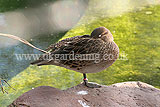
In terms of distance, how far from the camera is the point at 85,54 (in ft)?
7.06

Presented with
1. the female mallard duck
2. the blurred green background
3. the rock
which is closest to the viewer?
the rock

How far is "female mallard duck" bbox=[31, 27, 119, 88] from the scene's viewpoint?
85.0 inches

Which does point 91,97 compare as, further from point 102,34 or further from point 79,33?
point 79,33

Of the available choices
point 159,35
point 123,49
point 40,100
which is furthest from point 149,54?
point 40,100

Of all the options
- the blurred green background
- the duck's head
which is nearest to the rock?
the duck's head

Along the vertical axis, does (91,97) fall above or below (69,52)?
below

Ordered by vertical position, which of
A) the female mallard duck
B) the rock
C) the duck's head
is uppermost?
the duck's head

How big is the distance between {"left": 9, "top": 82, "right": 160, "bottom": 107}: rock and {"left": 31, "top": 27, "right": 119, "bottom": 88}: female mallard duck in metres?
0.23

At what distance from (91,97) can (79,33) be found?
2298 millimetres

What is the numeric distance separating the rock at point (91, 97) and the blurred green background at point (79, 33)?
91cm

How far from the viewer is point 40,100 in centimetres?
204

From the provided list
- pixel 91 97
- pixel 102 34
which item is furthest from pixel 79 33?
pixel 91 97

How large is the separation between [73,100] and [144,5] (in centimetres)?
415

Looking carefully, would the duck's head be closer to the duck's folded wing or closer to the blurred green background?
the duck's folded wing
